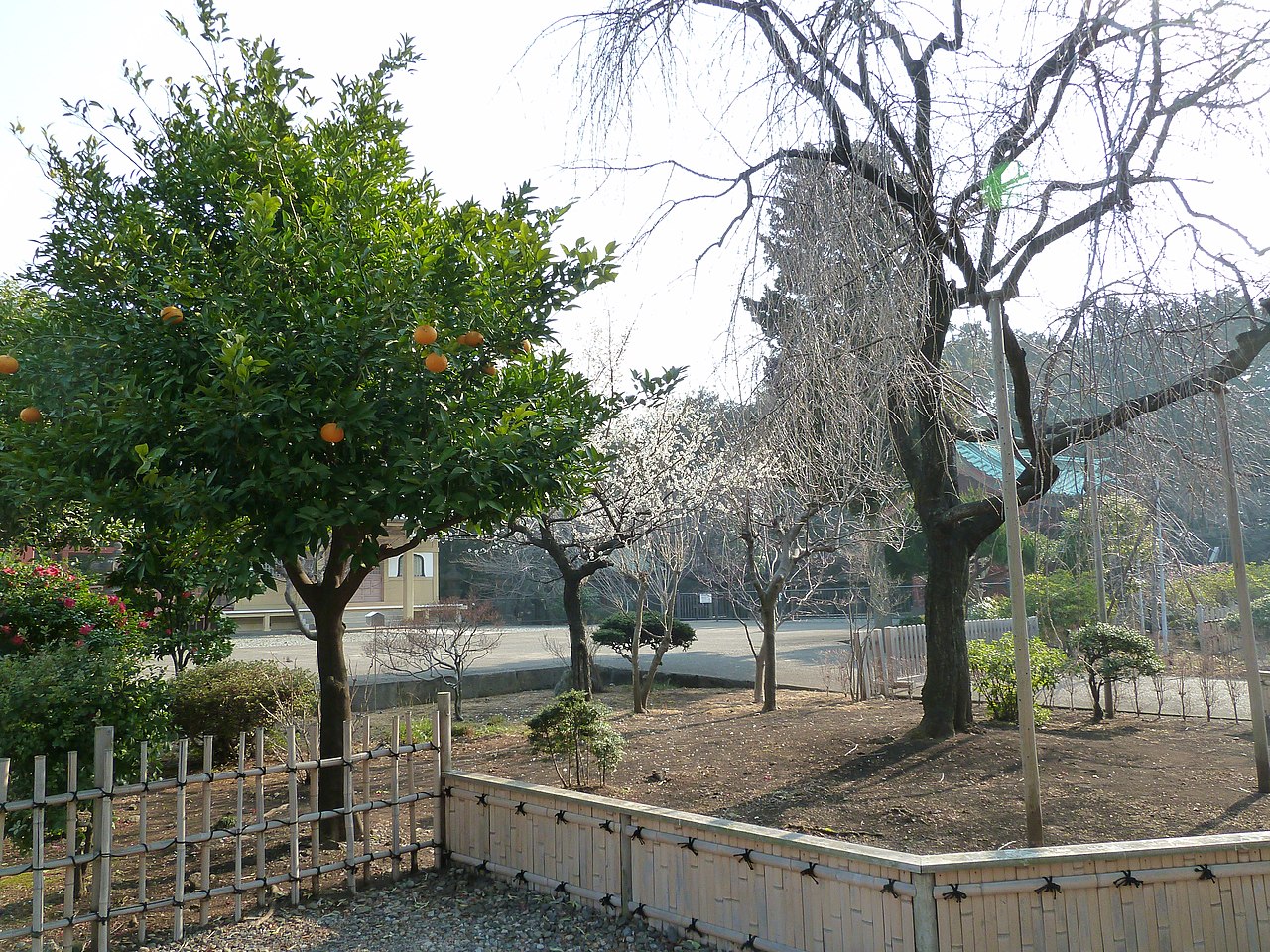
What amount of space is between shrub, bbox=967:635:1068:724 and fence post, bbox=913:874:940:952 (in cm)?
563

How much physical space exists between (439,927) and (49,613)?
185 inches

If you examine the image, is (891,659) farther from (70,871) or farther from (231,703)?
(70,871)

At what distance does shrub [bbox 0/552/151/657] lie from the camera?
6746 mm

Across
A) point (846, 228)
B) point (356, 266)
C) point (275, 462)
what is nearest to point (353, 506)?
point (275, 462)

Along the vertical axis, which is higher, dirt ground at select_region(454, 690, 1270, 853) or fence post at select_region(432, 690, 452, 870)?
fence post at select_region(432, 690, 452, 870)

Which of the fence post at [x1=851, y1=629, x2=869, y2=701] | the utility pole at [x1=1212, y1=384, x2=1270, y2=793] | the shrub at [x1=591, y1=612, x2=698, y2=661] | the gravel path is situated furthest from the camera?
the shrub at [x1=591, y1=612, x2=698, y2=661]

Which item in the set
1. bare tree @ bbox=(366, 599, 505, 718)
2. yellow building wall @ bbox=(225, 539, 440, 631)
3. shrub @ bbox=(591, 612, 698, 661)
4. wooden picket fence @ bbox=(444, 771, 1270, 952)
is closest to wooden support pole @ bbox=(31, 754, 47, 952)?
wooden picket fence @ bbox=(444, 771, 1270, 952)

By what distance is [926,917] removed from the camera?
321 centimetres

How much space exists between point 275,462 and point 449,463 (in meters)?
0.81

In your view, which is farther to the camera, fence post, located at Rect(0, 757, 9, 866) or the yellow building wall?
the yellow building wall

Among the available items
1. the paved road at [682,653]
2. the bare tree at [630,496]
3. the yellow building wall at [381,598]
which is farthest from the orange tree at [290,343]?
the yellow building wall at [381,598]

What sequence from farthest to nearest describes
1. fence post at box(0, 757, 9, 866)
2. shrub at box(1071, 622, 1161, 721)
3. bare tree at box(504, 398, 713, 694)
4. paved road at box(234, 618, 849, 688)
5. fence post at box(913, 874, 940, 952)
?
1. paved road at box(234, 618, 849, 688)
2. bare tree at box(504, 398, 713, 694)
3. shrub at box(1071, 622, 1161, 721)
4. fence post at box(0, 757, 9, 866)
5. fence post at box(913, 874, 940, 952)

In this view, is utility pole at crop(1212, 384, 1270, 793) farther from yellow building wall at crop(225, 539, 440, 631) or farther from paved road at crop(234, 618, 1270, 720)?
yellow building wall at crop(225, 539, 440, 631)

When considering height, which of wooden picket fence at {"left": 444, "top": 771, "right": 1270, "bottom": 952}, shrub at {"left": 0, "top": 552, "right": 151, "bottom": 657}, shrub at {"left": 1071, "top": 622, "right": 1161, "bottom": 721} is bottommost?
wooden picket fence at {"left": 444, "top": 771, "right": 1270, "bottom": 952}
